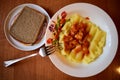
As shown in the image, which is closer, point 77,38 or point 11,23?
point 77,38

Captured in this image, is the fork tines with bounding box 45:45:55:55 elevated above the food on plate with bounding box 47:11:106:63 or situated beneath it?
situated beneath

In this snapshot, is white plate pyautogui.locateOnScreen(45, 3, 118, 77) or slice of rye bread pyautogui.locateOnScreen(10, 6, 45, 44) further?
slice of rye bread pyautogui.locateOnScreen(10, 6, 45, 44)

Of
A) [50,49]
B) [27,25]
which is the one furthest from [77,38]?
[27,25]

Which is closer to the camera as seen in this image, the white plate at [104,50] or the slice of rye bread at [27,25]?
the white plate at [104,50]

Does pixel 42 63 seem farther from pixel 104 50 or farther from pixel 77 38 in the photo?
pixel 104 50

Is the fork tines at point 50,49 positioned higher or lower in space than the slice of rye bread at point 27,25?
lower
